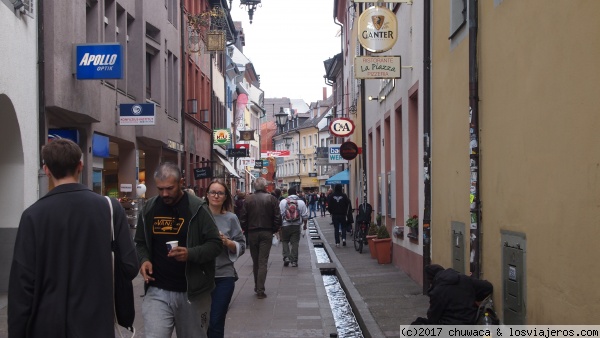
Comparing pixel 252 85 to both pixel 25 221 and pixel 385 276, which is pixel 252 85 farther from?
pixel 25 221

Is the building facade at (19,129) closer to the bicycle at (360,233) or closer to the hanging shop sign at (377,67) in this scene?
the hanging shop sign at (377,67)

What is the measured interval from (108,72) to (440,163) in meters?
6.14

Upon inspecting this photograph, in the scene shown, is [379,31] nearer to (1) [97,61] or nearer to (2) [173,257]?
(1) [97,61]

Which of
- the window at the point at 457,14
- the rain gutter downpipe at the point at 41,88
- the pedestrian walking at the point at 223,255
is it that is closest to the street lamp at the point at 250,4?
the rain gutter downpipe at the point at 41,88

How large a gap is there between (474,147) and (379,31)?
19.0ft

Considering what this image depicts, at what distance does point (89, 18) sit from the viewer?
634 inches

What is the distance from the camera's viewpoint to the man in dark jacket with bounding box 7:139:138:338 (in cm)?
388

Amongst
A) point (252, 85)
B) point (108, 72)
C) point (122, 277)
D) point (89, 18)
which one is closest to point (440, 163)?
point (108, 72)

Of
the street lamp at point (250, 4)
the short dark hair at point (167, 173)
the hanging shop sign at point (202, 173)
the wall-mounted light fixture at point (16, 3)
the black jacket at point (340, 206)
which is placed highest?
the street lamp at point (250, 4)

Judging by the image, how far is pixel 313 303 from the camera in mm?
11742

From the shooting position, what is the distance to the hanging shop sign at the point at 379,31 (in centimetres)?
1382

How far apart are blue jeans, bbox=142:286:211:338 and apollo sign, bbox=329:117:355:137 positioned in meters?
21.3

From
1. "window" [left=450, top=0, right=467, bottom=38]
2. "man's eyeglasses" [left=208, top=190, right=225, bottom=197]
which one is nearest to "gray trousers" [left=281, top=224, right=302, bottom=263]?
"window" [left=450, top=0, right=467, bottom=38]

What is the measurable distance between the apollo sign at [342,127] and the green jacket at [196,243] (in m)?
21.2
